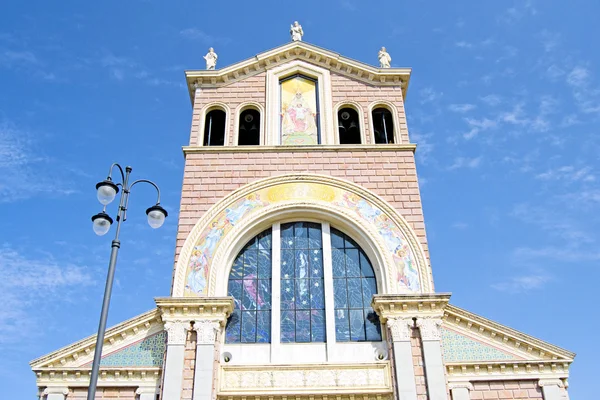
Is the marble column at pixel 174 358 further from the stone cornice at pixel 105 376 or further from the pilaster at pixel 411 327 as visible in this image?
the pilaster at pixel 411 327

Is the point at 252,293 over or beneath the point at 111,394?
over

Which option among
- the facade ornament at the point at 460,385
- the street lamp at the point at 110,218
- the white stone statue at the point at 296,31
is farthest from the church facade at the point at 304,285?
the street lamp at the point at 110,218

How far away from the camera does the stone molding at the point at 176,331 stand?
20.3 meters

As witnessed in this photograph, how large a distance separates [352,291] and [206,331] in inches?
214

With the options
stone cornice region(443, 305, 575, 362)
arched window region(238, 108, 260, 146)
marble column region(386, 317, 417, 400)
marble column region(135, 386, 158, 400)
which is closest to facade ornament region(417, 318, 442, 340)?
marble column region(386, 317, 417, 400)

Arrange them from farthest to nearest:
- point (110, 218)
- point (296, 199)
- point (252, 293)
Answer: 1. point (296, 199)
2. point (252, 293)
3. point (110, 218)

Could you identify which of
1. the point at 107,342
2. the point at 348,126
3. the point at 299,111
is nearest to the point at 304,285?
the point at 107,342

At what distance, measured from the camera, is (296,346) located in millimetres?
20984

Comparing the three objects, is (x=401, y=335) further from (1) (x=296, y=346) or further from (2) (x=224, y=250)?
(2) (x=224, y=250)

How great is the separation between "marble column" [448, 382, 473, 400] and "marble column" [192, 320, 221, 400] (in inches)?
310

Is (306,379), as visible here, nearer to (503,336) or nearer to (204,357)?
(204,357)

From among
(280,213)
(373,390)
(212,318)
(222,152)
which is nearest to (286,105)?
(222,152)

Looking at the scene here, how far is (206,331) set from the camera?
20516mm

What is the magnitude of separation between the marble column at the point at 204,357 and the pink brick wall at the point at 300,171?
460 centimetres
